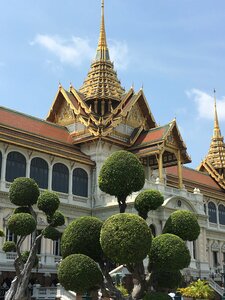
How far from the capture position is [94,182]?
34.7m

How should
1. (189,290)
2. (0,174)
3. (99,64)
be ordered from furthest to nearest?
(99,64), (0,174), (189,290)

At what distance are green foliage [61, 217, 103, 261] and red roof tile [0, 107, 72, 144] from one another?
690 inches

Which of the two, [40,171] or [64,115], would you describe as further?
[64,115]

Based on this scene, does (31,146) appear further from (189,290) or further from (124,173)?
(124,173)

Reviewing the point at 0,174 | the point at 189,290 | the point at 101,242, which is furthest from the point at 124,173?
the point at 0,174

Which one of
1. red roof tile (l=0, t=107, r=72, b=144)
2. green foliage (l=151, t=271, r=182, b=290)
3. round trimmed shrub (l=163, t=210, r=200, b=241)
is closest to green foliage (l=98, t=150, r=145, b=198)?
round trimmed shrub (l=163, t=210, r=200, b=241)

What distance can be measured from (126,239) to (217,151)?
148 ft

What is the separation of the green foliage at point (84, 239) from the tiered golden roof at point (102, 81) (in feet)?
81.9

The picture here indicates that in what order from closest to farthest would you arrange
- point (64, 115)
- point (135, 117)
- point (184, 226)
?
point (184, 226) < point (64, 115) < point (135, 117)

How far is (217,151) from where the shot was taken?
188 ft

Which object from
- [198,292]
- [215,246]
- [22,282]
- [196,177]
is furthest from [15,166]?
[196,177]

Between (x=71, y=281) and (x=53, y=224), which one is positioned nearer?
(x=71, y=281)

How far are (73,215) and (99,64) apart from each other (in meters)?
16.0

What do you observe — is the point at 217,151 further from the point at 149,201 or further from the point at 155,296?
the point at 155,296
